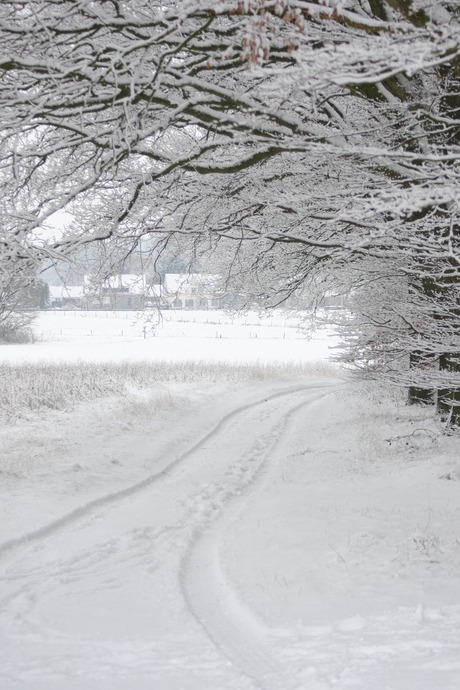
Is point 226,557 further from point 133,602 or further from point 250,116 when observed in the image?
point 250,116

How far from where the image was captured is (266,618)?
413 cm

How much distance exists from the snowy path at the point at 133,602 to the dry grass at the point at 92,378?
6.14 m

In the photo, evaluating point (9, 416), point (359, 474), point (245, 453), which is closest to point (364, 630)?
point (359, 474)

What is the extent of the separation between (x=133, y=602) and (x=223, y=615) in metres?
0.78

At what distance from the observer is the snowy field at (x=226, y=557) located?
3523mm

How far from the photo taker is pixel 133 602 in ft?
14.7

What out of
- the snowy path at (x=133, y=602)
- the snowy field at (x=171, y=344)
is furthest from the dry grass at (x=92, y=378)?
the snowy path at (x=133, y=602)

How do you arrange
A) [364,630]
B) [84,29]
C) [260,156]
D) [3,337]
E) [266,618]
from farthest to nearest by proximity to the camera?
[3,337], [260,156], [84,29], [266,618], [364,630]

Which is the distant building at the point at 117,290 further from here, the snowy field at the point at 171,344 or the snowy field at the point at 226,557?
the snowy field at the point at 171,344

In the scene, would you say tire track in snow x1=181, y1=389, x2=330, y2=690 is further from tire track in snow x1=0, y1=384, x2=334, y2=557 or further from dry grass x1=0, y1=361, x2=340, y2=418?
dry grass x1=0, y1=361, x2=340, y2=418

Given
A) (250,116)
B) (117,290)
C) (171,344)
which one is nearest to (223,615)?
(250,116)

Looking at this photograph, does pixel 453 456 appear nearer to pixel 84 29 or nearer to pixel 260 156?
pixel 260 156

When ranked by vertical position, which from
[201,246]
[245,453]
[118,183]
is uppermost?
[118,183]

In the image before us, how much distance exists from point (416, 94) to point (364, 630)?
5.70m
